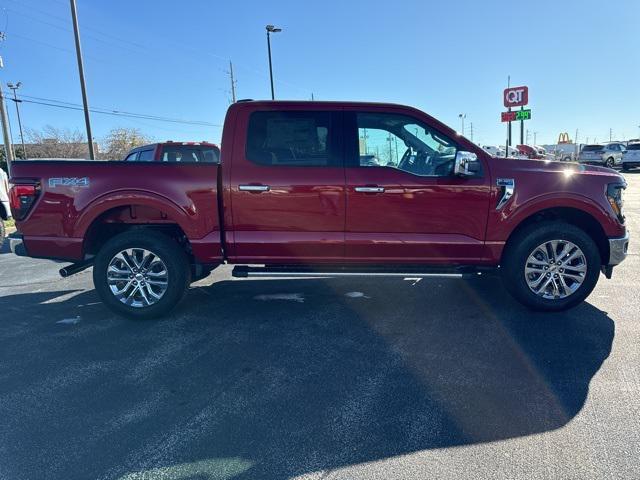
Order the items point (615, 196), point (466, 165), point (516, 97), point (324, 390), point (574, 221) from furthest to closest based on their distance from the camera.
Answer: point (516, 97) < point (574, 221) < point (615, 196) < point (466, 165) < point (324, 390)

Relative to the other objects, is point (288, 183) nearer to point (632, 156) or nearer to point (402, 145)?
point (402, 145)

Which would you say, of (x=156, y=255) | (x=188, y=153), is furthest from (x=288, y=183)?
(x=188, y=153)

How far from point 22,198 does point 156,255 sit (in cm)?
141

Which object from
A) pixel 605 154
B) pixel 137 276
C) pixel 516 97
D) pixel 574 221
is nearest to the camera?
pixel 137 276

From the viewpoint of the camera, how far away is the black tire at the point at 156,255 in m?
4.36

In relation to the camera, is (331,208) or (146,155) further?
(146,155)

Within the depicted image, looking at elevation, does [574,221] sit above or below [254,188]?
below

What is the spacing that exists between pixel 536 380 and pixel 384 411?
3.99 feet

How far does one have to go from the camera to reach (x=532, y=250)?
170 inches

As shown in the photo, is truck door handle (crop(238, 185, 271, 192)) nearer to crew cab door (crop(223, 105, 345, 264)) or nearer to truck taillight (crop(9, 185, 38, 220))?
crew cab door (crop(223, 105, 345, 264))

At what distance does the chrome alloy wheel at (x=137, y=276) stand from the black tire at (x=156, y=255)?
0.12 feet

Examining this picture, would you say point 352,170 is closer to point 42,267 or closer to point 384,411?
point 384,411

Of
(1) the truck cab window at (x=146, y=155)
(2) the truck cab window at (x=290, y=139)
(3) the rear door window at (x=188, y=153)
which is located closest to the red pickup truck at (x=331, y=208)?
(2) the truck cab window at (x=290, y=139)

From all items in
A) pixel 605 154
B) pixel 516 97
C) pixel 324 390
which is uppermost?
pixel 516 97
